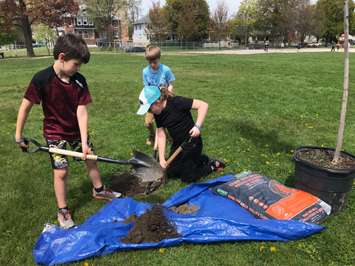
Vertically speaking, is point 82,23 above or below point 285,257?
above

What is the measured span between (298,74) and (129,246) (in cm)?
1389

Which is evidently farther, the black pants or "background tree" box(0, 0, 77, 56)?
"background tree" box(0, 0, 77, 56)

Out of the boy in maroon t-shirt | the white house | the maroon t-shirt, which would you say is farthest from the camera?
the white house

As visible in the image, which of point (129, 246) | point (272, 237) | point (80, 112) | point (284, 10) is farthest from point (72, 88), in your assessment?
point (284, 10)

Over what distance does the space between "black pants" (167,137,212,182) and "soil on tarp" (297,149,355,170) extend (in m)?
1.28

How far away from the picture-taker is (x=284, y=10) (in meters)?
60.7

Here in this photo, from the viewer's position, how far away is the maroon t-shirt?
3.41 m

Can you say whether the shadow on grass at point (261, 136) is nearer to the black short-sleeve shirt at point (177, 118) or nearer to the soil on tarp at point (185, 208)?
the black short-sleeve shirt at point (177, 118)

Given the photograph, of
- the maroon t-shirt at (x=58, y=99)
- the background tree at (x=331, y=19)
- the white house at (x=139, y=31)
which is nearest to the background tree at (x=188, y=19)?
the background tree at (x=331, y=19)

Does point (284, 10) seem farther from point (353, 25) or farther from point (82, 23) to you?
point (82, 23)

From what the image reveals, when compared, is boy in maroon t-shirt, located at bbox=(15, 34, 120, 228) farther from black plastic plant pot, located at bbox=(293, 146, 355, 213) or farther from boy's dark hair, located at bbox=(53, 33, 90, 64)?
black plastic plant pot, located at bbox=(293, 146, 355, 213)

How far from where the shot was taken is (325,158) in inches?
158

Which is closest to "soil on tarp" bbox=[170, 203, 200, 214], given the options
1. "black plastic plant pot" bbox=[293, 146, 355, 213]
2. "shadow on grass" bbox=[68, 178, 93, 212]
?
"shadow on grass" bbox=[68, 178, 93, 212]

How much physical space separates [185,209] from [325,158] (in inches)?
62.7
